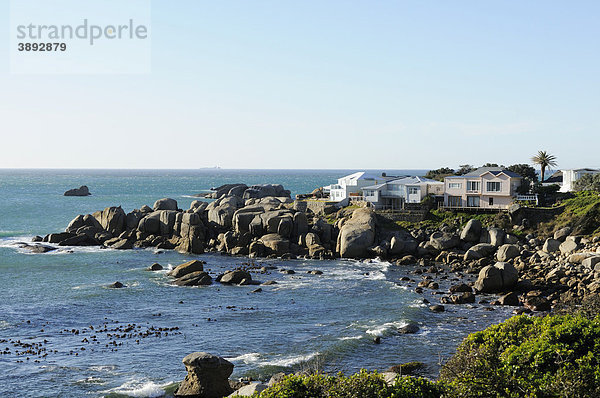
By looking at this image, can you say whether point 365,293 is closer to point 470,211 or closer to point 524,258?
point 524,258

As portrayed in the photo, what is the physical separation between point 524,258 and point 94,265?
174ft

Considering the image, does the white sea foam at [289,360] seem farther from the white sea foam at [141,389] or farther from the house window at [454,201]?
the house window at [454,201]

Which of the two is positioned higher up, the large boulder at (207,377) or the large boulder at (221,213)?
the large boulder at (221,213)

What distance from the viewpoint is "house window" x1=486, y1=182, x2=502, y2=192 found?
88.9m

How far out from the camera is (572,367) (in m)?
23.2

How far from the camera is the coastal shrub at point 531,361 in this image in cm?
2212

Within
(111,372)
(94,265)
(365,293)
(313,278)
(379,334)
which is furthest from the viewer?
(94,265)

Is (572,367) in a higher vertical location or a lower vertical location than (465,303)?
higher

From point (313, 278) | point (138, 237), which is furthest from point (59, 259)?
point (313, 278)

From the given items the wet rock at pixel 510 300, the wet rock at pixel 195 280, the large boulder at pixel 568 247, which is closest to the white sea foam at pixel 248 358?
the wet rock at pixel 195 280

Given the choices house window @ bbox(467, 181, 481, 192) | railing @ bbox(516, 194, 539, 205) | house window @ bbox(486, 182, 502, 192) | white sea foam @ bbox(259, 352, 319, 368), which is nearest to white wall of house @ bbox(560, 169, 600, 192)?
railing @ bbox(516, 194, 539, 205)

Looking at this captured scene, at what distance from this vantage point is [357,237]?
79.0 m

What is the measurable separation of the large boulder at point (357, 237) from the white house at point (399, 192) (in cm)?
1348

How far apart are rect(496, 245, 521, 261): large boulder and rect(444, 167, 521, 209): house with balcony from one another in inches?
739
